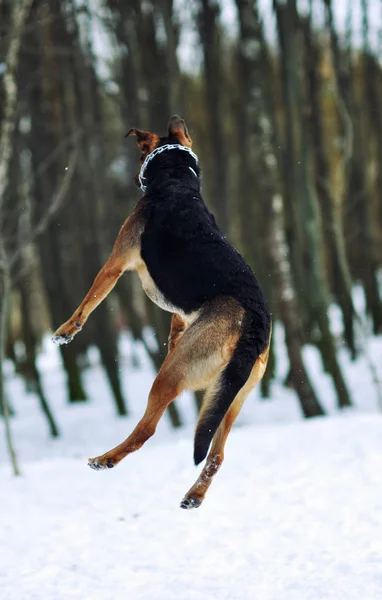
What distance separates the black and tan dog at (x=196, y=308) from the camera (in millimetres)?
4316

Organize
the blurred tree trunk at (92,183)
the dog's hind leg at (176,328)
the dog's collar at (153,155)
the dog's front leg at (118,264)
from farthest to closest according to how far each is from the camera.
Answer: the blurred tree trunk at (92,183)
the dog's hind leg at (176,328)
the dog's collar at (153,155)
the dog's front leg at (118,264)

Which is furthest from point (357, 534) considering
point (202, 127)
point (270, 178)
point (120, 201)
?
point (202, 127)

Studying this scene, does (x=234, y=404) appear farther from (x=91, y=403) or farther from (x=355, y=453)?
(x=91, y=403)

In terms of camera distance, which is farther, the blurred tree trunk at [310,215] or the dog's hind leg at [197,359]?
the blurred tree trunk at [310,215]

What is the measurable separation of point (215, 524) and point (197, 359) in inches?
172

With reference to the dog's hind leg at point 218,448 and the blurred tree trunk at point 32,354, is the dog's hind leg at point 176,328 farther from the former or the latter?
the blurred tree trunk at point 32,354

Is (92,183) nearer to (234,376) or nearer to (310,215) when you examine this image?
(310,215)

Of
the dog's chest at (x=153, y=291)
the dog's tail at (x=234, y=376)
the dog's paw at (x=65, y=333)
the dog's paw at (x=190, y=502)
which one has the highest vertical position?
the dog's chest at (x=153, y=291)

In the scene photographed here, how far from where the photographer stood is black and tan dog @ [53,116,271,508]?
14.2ft

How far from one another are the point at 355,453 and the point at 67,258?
12.2 m

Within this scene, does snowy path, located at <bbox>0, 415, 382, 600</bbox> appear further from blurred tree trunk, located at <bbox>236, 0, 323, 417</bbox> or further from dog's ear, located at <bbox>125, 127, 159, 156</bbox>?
dog's ear, located at <bbox>125, 127, 159, 156</bbox>

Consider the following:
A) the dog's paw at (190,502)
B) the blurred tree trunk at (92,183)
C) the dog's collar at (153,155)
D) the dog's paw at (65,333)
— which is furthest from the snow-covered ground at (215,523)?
the blurred tree trunk at (92,183)

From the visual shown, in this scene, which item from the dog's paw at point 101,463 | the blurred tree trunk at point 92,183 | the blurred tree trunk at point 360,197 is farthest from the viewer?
the blurred tree trunk at point 360,197

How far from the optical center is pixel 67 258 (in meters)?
20.3
